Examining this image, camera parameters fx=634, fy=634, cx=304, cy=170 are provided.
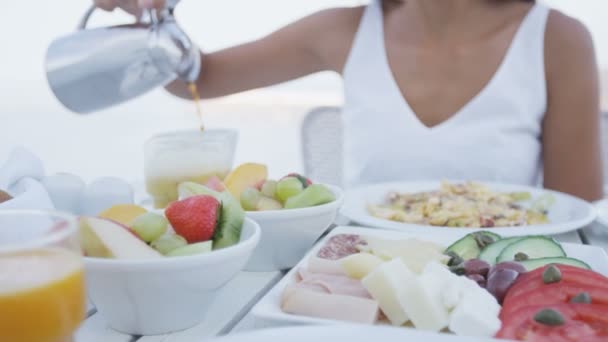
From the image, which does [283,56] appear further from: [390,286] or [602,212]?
[390,286]

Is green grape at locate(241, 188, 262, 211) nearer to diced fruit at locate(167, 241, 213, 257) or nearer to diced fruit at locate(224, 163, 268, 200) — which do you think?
diced fruit at locate(224, 163, 268, 200)

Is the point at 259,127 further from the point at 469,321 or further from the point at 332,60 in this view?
the point at 469,321

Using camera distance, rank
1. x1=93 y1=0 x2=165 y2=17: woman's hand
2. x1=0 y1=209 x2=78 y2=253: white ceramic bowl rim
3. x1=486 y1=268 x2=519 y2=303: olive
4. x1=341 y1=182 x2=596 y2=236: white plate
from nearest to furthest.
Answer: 1. x1=0 y1=209 x2=78 y2=253: white ceramic bowl rim
2. x1=486 y1=268 x2=519 y2=303: olive
3. x1=341 y1=182 x2=596 y2=236: white plate
4. x1=93 y1=0 x2=165 y2=17: woman's hand

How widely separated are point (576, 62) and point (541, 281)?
1.14 m

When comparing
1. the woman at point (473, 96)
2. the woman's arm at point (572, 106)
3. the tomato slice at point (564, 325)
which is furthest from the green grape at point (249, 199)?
the woman's arm at point (572, 106)

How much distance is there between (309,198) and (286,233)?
0.17 feet

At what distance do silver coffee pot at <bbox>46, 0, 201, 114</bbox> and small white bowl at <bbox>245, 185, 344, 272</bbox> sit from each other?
12.6 inches

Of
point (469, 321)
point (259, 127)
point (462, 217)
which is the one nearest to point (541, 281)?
point (469, 321)

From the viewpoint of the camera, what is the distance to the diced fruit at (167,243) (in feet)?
1.98

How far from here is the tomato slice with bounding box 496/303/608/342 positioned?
52cm

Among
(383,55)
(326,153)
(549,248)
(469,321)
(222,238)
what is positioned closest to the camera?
(469,321)

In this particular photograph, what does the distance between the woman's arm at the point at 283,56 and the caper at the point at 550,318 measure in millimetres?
1371

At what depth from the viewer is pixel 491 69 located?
164 centimetres

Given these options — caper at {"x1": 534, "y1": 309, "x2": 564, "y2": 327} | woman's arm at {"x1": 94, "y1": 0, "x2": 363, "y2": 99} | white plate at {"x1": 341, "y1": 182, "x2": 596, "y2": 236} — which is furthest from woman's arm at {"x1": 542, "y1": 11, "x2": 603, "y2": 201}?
caper at {"x1": 534, "y1": 309, "x2": 564, "y2": 327}
